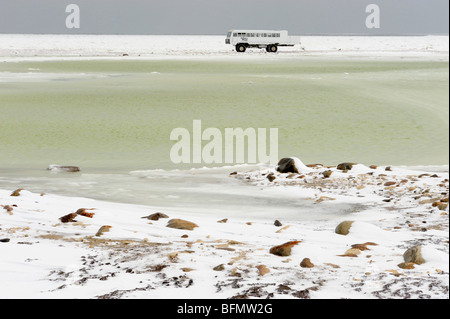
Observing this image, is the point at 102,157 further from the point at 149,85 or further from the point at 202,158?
the point at 149,85

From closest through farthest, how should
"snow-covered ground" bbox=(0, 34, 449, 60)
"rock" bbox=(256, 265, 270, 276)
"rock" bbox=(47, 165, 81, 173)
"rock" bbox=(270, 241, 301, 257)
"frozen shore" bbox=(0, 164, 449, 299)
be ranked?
1. "frozen shore" bbox=(0, 164, 449, 299)
2. "rock" bbox=(256, 265, 270, 276)
3. "rock" bbox=(270, 241, 301, 257)
4. "rock" bbox=(47, 165, 81, 173)
5. "snow-covered ground" bbox=(0, 34, 449, 60)

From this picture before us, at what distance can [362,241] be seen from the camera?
4859mm

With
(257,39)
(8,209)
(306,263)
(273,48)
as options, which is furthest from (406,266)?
(273,48)

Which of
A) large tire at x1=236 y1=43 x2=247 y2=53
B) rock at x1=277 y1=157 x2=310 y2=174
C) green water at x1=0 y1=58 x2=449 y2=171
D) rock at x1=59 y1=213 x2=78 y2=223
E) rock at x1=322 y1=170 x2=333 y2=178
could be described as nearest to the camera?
rock at x1=59 y1=213 x2=78 y2=223

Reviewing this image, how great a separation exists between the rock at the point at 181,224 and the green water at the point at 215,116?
3992 mm

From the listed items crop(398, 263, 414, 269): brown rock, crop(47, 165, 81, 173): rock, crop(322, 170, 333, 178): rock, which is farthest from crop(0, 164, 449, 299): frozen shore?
crop(47, 165, 81, 173): rock

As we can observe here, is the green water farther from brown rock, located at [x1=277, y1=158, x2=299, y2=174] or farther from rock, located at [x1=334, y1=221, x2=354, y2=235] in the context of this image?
rock, located at [x1=334, y1=221, x2=354, y2=235]

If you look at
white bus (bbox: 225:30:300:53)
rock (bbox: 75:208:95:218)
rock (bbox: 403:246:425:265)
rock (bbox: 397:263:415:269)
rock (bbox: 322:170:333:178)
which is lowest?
rock (bbox: 322:170:333:178)

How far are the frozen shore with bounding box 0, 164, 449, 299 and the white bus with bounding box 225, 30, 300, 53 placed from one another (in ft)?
145

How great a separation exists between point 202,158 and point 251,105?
635 cm

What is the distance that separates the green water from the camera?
10375 mm

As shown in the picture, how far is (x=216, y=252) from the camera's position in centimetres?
448

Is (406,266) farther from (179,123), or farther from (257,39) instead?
(257,39)

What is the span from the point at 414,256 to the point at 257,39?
1887 inches
